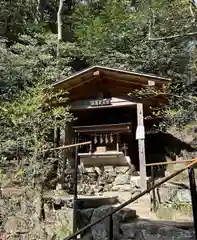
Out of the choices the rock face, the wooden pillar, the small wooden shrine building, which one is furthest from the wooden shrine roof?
the rock face

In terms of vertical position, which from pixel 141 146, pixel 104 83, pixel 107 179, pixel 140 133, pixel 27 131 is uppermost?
pixel 104 83

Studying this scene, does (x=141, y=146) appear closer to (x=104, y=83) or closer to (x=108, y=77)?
(x=108, y=77)

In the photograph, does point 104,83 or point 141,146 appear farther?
point 104,83

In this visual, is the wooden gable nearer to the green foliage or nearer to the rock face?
the green foliage

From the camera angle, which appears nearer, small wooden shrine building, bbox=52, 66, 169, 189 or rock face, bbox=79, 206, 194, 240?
rock face, bbox=79, 206, 194, 240

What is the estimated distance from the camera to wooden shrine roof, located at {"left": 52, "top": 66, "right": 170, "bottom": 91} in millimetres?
7666

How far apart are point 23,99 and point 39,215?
279 centimetres

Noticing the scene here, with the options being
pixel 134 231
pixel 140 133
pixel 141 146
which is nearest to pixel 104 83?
pixel 140 133

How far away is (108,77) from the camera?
8.80 metres

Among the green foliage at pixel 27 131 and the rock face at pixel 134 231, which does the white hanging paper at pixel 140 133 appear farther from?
the rock face at pixel 134 231

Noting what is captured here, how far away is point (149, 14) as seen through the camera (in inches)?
509

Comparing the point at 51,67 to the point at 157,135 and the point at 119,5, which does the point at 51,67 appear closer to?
the point at 157,135

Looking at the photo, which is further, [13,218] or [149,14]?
[149,14]

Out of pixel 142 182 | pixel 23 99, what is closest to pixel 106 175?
pixel 142 182
